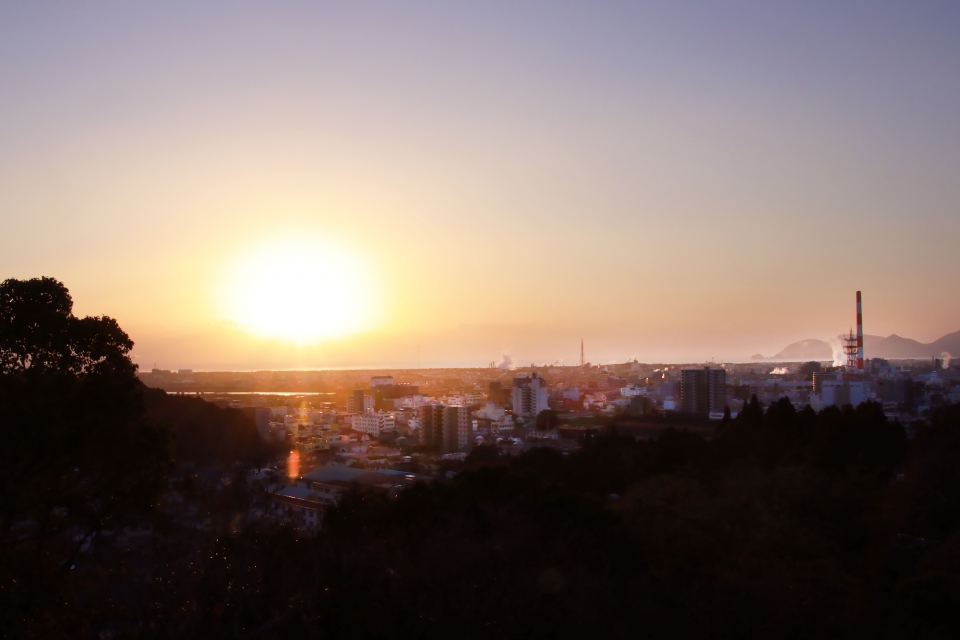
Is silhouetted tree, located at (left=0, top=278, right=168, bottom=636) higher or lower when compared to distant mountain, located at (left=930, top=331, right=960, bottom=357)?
lower

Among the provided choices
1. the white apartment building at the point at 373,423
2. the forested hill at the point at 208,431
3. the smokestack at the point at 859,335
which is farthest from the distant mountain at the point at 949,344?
the forested hill at the point at 208,431

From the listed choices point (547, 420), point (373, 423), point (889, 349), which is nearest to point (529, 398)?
point (547, 420)

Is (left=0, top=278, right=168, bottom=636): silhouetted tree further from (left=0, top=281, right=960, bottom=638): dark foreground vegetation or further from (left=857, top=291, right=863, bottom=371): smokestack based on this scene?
(left=857, top=291, right=863, bottom=371): smokestack

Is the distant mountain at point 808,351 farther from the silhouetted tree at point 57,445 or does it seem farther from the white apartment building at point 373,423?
the silhouetted tree at point 57,445

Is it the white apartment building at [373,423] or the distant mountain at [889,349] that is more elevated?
the distant mountain at [889,349]

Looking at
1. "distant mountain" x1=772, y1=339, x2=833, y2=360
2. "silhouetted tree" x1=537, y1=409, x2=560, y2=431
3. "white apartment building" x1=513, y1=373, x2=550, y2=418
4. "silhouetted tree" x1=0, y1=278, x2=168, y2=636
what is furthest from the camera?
"distant mountain" x1=772, y1=339, x2=833, y2=360

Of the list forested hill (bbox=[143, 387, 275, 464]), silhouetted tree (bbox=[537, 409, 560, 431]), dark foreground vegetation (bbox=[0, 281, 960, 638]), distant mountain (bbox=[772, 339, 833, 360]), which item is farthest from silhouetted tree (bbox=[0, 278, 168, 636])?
distant mountain (bbox=[772, 339, 833, 360])

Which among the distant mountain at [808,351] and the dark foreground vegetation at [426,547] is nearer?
the dark foreground vegetation at [426,547]

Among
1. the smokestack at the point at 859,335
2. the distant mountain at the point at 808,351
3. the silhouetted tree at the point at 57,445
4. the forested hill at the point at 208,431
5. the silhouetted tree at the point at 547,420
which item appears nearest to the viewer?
the silhouetted tree at the point at 57,445
